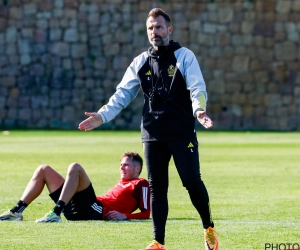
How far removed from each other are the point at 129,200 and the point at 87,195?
0.46 meters

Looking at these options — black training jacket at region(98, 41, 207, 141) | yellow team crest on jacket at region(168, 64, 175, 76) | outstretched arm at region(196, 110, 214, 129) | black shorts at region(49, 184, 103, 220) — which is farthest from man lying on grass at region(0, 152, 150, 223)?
outstretched arm at region(196, 110, 214, 129)

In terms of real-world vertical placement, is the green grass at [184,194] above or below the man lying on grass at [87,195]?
below

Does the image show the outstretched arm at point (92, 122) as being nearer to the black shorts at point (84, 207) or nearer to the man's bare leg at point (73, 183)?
the man's bare leg at point (73, 183)

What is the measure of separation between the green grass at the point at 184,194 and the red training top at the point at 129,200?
0.33m

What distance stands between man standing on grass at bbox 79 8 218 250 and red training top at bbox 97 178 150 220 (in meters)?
2.04

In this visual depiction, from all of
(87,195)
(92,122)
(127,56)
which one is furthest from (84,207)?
(127,56)

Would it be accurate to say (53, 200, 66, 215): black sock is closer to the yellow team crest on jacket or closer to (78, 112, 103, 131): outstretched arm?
(78, 112, 103, 131): outstretched arm

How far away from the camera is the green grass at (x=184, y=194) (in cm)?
892

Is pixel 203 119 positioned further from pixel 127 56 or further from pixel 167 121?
pixel 127 56

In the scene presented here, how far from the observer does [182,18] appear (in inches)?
1369

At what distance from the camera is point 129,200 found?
1043 cm

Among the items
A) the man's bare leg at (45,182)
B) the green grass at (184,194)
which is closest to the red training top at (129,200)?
the green grass at (184,194)

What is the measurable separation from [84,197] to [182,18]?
82.0 feet

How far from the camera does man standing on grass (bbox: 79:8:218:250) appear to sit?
323 inches
